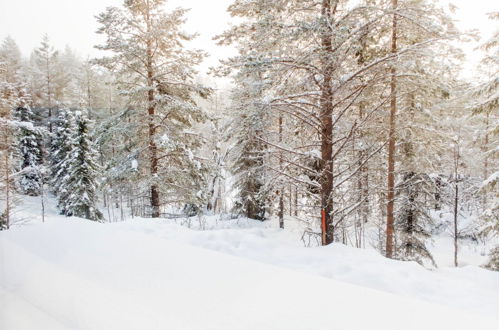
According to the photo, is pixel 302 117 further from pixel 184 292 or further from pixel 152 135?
pixel 152 135

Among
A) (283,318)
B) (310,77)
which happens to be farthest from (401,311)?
(310,77)

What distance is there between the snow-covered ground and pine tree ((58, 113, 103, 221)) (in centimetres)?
1837

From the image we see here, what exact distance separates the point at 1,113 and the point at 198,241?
9.87 metres

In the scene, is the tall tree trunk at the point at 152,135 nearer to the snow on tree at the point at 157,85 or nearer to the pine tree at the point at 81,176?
the snow on tree at the point at 157,85

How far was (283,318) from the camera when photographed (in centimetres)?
197

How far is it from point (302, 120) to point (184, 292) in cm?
461

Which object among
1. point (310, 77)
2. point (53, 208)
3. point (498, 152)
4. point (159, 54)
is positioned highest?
point (159, 54)

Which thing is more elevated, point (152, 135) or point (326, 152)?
point (152, 135)

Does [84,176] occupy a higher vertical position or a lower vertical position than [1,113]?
lower

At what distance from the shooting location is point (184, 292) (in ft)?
7.72

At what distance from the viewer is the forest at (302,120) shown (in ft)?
A: 18.9

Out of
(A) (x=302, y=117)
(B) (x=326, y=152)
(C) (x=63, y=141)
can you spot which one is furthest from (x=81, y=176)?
(B) (x=326, y=152)

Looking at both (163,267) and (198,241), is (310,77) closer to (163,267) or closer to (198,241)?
(198,241)

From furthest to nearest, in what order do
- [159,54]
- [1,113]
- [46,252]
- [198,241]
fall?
[159,54] < [1,113] < [198,241] < [46,252]
